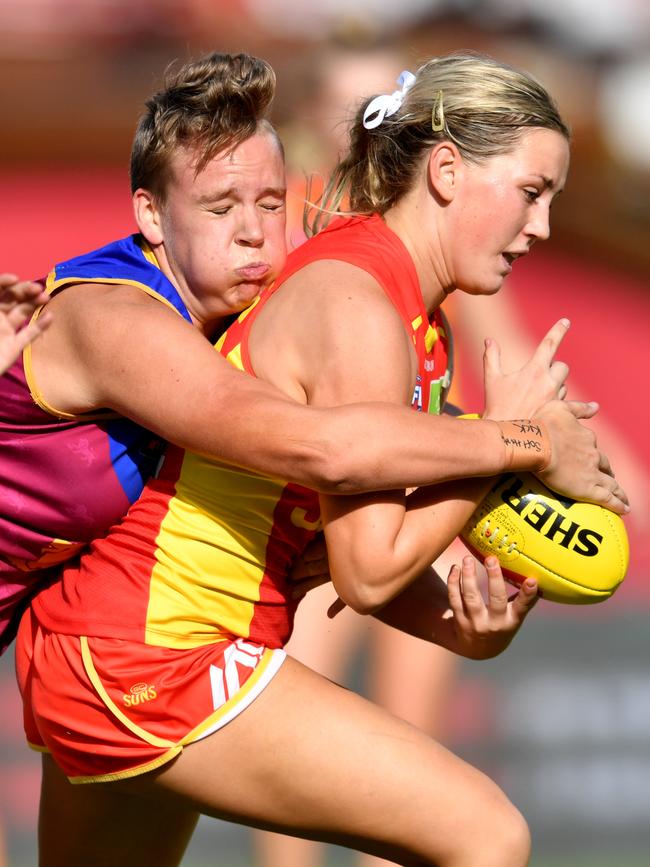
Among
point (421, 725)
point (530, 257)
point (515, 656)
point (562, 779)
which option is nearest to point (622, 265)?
point (530, 257)

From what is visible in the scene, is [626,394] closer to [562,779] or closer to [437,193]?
[562,779]

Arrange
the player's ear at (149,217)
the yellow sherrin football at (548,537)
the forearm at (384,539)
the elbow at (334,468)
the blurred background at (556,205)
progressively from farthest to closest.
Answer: the blurred background at (556,205) → the player's ear at (149,217) → the yellow sherrin football at (548,537) → the forearm at (384,539) → the elbow at (334,468)

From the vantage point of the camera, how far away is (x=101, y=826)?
2.95 meters

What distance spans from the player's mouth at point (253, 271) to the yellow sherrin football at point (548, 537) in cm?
65

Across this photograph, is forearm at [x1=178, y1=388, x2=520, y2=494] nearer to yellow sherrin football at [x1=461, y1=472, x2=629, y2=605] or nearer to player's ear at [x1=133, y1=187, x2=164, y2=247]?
yellow sherrin football at [x1=461, y1=472, x2=629, y2=605]

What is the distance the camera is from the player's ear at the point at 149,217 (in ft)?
9.38

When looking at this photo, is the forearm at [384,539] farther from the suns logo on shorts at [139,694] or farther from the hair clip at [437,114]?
the hair clip at [437,114]

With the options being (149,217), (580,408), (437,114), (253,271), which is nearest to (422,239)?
(437,114)

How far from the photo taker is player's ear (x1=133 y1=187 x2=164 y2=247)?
2859 millimetres

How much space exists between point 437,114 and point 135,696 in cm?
132

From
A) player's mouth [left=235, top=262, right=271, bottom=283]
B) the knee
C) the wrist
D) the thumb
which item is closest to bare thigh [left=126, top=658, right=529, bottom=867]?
the knee

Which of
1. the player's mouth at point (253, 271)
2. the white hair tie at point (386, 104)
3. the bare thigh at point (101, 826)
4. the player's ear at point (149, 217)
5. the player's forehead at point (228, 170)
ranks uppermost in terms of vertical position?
the white hair tie at point (386, 104)

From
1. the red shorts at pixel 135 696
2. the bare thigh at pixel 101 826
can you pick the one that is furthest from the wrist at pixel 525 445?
the bare thigh at pixel 101 826

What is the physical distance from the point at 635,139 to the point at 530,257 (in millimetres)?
1219
